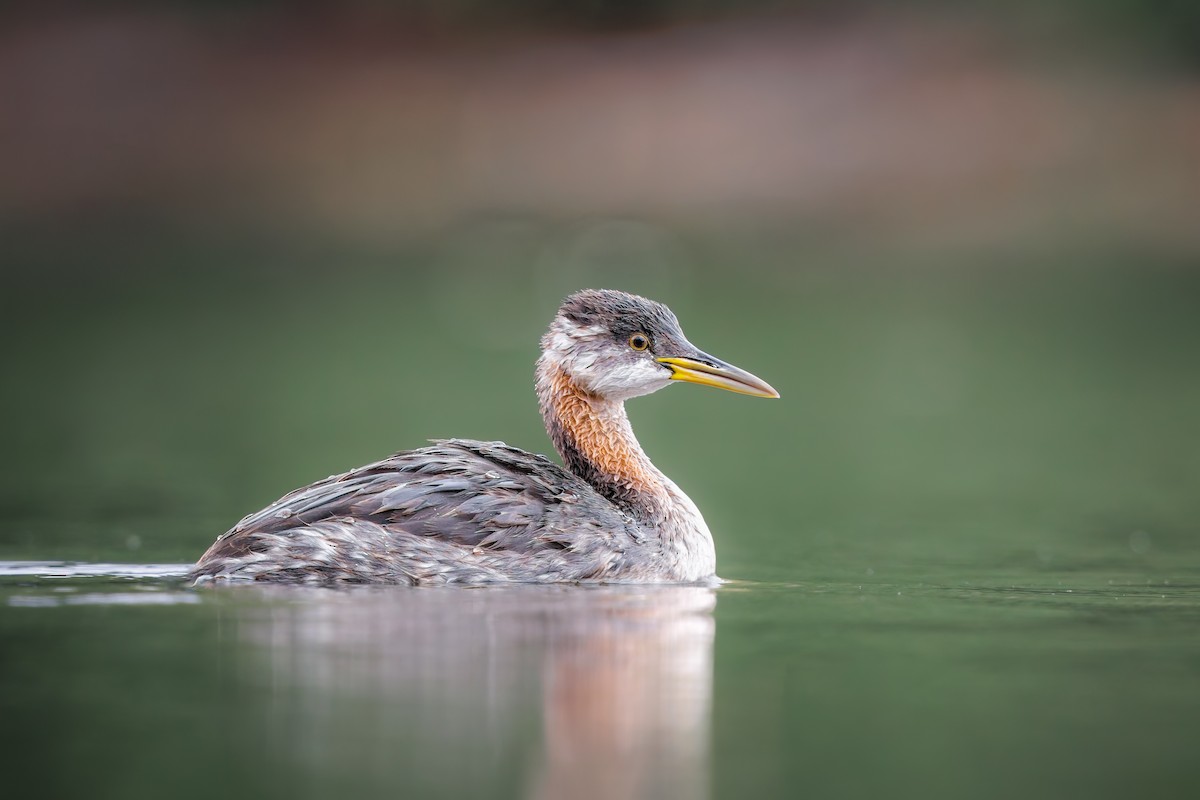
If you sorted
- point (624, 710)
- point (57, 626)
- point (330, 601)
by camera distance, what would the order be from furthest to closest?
point (330, 601) → point (57, 626) → point (624, 710)

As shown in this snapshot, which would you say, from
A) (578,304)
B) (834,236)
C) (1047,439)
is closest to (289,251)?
(834,236)

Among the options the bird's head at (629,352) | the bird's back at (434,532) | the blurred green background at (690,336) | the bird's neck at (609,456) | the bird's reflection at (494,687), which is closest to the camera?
the bird's reflection at (494,687)

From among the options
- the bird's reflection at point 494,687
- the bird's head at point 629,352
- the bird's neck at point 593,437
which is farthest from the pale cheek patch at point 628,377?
the bird's reflection at point 494,687

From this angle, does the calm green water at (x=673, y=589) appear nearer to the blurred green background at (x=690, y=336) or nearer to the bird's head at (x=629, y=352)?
the blurred green background at (x=690, y=336)

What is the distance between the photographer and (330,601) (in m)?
8.52

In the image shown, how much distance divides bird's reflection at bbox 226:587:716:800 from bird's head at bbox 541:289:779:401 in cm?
187

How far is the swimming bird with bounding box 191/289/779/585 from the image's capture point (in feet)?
29.9

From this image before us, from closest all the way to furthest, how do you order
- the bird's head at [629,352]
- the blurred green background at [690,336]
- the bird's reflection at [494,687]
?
the bird's reflection at [494,687] → the blurred green background at [690,336] → the bird's head at [629,352]

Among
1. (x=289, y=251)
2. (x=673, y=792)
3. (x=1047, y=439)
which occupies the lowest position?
(x=673, y=792)

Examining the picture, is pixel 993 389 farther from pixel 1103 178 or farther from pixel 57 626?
pixel 57 626

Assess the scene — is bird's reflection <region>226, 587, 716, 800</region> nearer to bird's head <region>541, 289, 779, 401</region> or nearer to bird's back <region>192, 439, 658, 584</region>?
bird's back <region>192, 439, 658, 584</region>

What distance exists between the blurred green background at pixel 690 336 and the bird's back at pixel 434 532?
59 cm

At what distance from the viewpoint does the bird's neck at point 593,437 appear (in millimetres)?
10469

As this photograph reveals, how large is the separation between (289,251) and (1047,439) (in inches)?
650
